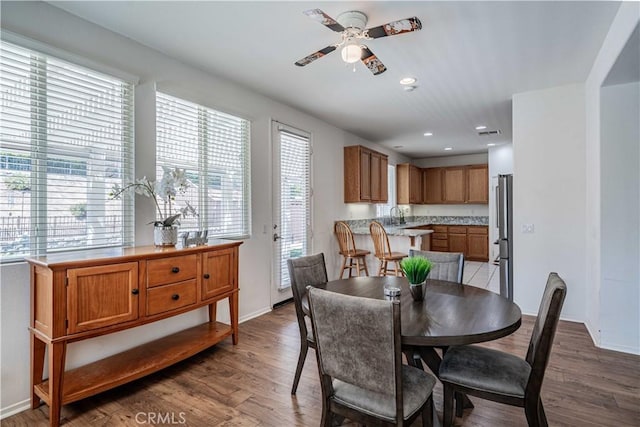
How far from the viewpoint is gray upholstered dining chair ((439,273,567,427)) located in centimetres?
150

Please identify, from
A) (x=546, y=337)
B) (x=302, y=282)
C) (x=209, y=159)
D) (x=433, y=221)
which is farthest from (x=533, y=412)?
(x=433, y=221)

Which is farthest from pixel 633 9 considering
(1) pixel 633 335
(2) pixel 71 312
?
(2) pixel 71 312

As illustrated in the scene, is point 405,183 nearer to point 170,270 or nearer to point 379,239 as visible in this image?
point 379,239

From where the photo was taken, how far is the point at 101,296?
205 cm

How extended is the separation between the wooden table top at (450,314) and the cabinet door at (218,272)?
1029mm

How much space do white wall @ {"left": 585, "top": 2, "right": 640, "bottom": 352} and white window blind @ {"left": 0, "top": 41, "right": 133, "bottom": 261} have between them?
3732mm

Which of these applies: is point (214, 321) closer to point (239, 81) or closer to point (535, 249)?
point (239, 81)

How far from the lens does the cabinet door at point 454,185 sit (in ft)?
26.7

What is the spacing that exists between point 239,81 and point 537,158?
344cm

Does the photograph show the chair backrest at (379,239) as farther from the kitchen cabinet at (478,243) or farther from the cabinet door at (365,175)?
the kitchen cabinet at (478,243)

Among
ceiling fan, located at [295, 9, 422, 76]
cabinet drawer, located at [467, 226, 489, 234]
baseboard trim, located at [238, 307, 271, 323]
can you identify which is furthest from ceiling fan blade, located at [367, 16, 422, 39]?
cabinet drawer, located at [467, 226, 489, 234]

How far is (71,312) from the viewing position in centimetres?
193

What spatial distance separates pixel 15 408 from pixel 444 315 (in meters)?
2.65

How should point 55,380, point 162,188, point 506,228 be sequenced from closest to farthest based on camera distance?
point 55,380 → point 162,188 → point 506,228
